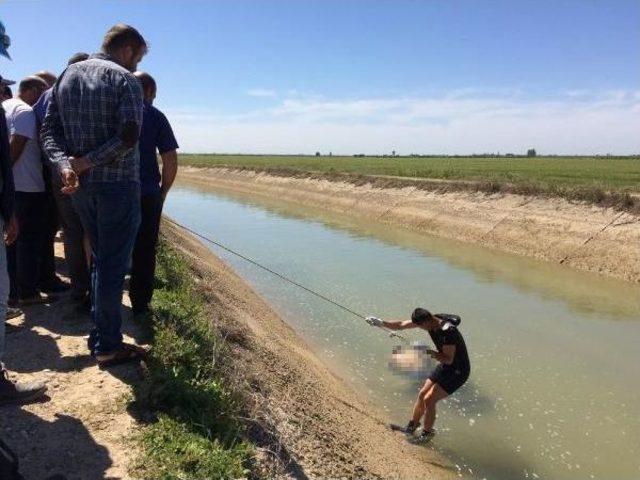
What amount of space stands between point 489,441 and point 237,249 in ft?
49.0

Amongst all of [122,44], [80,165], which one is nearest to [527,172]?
[122,44]

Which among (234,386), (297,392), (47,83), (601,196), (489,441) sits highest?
(47,83)

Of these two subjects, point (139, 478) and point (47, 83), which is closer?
point (139, 478)

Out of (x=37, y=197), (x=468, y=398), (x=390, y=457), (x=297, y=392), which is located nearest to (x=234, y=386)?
(x=297, y=392)

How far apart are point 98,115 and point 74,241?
220 centimetres

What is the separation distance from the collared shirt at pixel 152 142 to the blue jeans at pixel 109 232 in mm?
869

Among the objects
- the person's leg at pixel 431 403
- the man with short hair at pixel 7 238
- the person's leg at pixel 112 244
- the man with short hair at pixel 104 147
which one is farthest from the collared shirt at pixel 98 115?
the person's leg at pixel 431 403

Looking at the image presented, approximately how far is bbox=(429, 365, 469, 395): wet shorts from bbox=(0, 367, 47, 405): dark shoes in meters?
4.20

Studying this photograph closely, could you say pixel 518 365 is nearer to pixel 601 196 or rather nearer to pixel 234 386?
pixel 234 386

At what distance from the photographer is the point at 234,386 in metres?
4.50

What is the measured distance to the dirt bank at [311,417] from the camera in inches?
171

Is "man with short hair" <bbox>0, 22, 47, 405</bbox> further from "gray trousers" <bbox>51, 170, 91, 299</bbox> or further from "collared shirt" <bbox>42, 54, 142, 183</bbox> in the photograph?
"gray trousers" <bbox>51, 170, 91, 299</bbox>

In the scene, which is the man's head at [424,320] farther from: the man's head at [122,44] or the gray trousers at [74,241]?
the man's head at [122,44]

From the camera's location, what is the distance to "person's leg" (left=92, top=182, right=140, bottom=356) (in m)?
3.79
